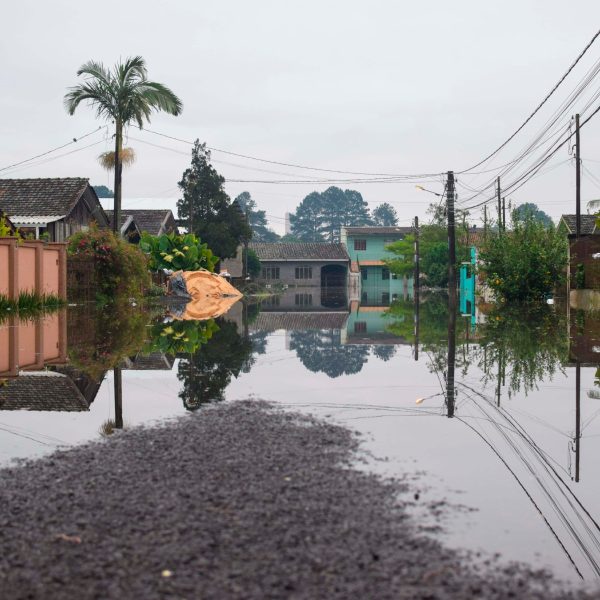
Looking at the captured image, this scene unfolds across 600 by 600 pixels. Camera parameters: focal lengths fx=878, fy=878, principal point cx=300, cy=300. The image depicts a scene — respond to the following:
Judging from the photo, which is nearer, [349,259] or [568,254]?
[568,254]

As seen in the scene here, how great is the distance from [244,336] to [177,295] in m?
25.0

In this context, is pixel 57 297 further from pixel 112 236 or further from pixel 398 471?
pixel 398 471

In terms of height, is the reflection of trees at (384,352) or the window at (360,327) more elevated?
the window at (360,327)

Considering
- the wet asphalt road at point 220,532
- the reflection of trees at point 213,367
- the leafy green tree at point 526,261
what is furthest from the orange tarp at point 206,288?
the wet asphalt road at point 220,532

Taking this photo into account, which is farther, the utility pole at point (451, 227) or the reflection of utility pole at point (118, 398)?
the utility pole at point (451, 227)

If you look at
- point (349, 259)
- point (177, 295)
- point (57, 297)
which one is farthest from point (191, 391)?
point (349, 259)

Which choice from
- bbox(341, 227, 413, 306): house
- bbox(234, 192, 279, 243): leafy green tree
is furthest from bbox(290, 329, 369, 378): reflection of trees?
bbox(234, 192, 279, 243): leafy green tree

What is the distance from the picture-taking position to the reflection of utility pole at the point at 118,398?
9590 millimetres

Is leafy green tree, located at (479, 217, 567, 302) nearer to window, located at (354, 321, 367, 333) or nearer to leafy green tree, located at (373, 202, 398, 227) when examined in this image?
window, located at (354, 321, 367, 333)

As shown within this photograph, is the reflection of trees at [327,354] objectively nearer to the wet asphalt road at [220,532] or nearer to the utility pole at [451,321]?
the utility pole at [451,321]

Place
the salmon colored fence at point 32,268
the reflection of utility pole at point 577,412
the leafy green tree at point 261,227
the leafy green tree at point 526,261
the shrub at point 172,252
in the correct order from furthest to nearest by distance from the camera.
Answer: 1. the leafy green tree at point 261,227
2. the shrub at point 172,252
3. the leafy green tree at point 526,261
4. the salmon colored fence at point 32,268
5. the reflection of utility pole at point 577,412

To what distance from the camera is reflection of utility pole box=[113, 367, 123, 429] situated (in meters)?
9.59

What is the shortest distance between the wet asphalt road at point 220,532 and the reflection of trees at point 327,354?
24.7 feet

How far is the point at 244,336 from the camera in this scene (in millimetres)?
22672
